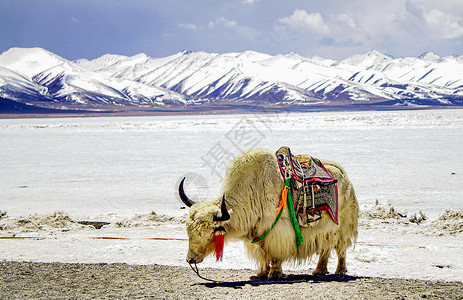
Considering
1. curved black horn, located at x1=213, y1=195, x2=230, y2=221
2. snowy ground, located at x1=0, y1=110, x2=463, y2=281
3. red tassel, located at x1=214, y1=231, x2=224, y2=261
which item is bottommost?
snowy ground, located at x1=0, y1=110, x2=463, y2=281

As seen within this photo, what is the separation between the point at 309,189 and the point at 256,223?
0.63m

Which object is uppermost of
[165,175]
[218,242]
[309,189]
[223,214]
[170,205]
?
[309,189]

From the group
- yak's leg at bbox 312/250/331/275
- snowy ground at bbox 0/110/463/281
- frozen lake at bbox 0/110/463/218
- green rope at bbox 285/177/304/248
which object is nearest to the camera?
green rope at bbox 285/177/304/248

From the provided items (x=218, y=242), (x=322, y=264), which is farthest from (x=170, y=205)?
(x=218, y=242)

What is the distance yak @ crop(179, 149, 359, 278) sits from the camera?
4.25 metres

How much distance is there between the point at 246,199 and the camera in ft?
14.9

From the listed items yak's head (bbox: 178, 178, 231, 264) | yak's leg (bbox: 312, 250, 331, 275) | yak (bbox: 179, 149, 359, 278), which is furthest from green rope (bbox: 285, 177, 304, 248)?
yak's head (bbox: 178, 178, 231, 264)

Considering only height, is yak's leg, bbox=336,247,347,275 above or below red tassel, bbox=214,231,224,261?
below

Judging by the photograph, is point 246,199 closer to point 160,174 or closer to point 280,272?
point 280,272

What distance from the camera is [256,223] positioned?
4.61 metres

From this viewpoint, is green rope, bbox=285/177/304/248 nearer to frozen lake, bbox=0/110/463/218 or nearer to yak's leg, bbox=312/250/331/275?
yak's leg, bbox=312/250/331/275

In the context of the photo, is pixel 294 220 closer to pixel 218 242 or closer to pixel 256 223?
pixel 256 223

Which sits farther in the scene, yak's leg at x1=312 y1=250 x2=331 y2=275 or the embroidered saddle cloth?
yak's leg at x1=312 y1=250 x2=331 y2=275

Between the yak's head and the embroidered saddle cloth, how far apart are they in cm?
82
